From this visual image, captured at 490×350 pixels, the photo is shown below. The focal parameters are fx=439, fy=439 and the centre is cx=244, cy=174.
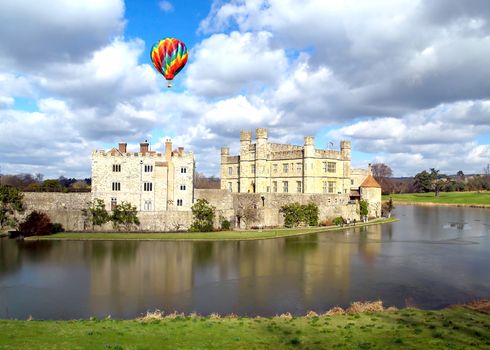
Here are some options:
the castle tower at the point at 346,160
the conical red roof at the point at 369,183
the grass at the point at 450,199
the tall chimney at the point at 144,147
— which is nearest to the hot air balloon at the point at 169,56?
the tall chimney at the point at 144,147

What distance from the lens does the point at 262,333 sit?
13789mm

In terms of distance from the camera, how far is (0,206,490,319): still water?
741 inches

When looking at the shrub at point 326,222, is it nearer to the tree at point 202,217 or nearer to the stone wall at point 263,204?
the stone wall at point 263,204

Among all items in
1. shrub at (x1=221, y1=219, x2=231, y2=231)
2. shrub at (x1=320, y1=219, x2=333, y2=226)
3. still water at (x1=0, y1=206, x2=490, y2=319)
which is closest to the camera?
still water at (x1=0, y1=206, x2=490, y2=319)

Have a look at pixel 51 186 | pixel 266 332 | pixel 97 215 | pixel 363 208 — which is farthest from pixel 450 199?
pixel 266 332

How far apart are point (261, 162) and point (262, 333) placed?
1617 inches

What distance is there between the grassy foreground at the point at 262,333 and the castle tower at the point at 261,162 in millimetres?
38827

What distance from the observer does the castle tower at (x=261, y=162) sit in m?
53.6

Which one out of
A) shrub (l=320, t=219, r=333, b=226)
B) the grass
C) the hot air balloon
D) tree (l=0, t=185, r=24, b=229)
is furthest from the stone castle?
the grass

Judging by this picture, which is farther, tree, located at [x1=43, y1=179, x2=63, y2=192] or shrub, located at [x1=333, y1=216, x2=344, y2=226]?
tree, located at [x1=43, y1=179, x2=63, y2=192]

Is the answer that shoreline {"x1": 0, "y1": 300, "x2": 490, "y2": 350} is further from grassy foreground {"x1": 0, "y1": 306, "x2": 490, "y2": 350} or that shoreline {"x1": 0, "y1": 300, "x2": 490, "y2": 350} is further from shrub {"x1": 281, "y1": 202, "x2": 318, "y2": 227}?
shrub {"x1": 281, "y1": 202, "x2": 318, "y2": 227}

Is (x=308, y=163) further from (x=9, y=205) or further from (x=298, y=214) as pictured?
(x=9, y=205)

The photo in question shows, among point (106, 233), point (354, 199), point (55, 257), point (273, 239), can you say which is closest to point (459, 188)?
point (354, 199)

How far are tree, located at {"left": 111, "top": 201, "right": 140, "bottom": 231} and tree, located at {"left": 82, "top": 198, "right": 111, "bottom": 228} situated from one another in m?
0.70
